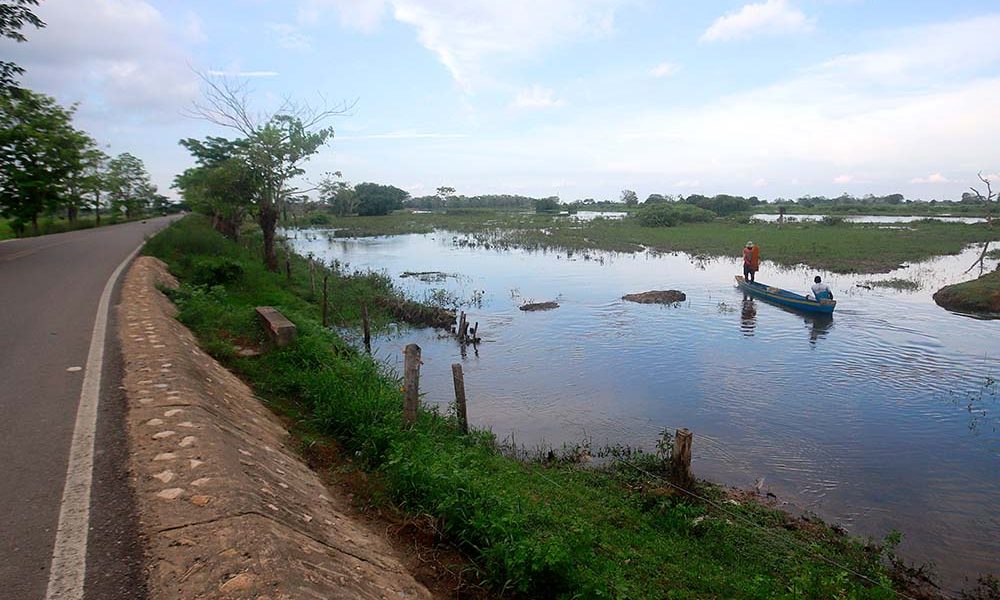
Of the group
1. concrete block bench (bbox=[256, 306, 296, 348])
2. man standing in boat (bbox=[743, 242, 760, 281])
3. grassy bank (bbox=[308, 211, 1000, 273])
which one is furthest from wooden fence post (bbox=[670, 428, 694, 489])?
grassy bank (bbox=[308, 211, 1000, 273])

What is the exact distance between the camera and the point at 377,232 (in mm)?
61625

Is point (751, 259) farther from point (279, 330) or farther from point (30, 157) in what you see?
point (30, 157)

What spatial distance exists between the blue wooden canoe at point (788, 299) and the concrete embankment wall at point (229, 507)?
19170mm

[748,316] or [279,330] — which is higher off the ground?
[279,330]

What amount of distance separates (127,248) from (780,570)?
71.8ft

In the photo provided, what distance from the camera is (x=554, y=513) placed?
6492mm

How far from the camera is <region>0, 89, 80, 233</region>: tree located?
51.1 ft

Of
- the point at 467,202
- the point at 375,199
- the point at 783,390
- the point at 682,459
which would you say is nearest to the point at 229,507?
the point at 682,459

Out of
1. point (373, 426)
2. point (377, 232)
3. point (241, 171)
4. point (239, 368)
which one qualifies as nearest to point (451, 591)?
point (373, 426)

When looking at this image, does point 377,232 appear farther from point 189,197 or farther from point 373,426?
point 373,426

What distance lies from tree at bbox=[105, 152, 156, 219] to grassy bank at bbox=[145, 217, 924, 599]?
42.1 m

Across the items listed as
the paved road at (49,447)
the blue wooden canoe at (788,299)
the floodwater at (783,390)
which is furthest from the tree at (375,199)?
Result: the paved road at (49,447)

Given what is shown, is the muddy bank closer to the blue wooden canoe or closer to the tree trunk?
the blue wooden canoe

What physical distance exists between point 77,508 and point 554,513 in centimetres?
463
